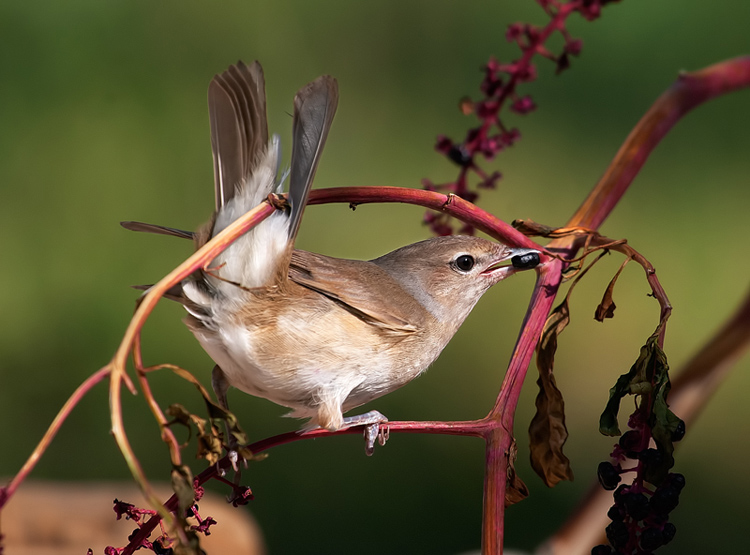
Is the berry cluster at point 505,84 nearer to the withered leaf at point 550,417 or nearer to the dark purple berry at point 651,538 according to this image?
the withered leaf at point 550,417

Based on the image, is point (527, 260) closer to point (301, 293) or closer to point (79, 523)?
point (301, 293)

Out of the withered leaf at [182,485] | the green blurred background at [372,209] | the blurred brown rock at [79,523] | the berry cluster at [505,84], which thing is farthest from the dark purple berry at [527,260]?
the green blurred background at [372,209]

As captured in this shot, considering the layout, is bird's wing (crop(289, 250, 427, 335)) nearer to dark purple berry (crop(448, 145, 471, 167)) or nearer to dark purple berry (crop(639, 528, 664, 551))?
dark purple berry (crop(448, 145, 471, 167))

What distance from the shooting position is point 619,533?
0.85 metres

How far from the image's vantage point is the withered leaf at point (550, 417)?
0.92 m

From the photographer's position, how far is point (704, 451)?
120 inches

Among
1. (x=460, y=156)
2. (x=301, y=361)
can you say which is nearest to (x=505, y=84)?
(x=460, y=156)

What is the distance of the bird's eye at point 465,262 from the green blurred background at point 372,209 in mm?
1576

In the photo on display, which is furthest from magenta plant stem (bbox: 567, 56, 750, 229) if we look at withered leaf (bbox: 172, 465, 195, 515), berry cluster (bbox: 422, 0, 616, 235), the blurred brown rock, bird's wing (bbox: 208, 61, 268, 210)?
the blurred brown rock

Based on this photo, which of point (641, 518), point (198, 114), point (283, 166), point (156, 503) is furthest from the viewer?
point (198, 114)

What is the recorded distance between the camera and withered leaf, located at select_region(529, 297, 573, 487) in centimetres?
92

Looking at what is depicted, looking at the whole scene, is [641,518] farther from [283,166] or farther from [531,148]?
[531,148]

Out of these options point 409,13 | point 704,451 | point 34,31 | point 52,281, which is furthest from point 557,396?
point 34,31

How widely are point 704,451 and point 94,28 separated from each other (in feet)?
10.3
